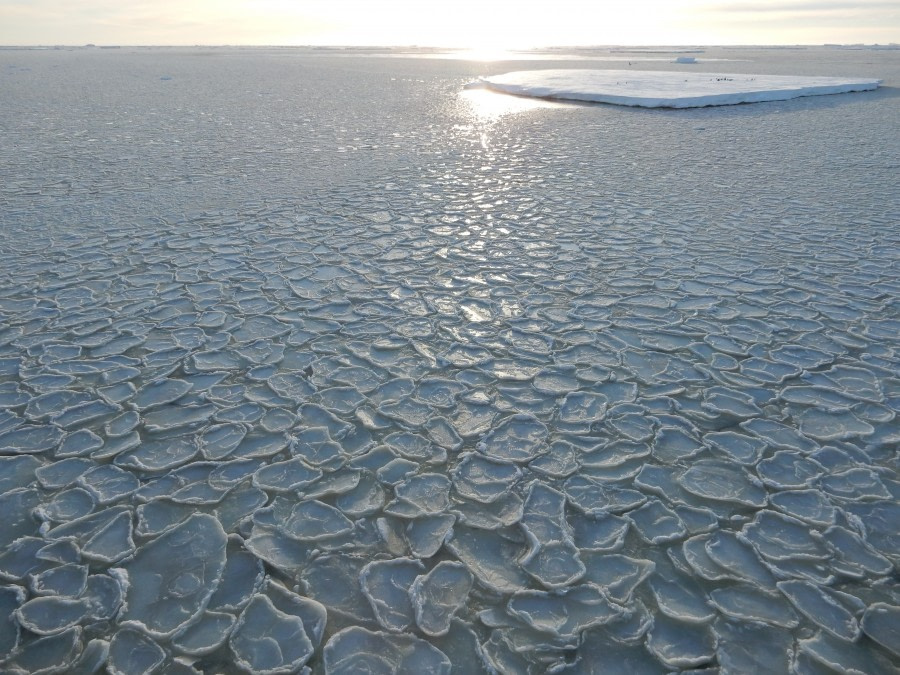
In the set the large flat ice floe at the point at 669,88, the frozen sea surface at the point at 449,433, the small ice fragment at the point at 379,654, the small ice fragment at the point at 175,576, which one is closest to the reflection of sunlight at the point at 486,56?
the large flat ice floe at the point at 669,88

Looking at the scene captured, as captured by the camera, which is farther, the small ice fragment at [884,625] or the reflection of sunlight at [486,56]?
the reflection of sunlight at [486,56]

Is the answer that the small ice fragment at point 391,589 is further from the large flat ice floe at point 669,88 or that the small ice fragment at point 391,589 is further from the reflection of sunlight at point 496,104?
the large flat ice floe at point 669,88

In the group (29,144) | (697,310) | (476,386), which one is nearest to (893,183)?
(697,310)

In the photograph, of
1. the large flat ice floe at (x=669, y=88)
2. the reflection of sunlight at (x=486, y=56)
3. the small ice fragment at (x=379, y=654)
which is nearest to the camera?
the small ice fragment at (x=379, y=654)

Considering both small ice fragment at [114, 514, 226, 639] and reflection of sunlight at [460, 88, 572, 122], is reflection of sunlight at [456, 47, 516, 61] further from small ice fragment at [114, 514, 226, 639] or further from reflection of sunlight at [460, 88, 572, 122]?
small ice fragment at [114, 514, 226, 639]

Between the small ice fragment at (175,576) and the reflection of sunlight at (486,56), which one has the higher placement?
the small ice fragment at (175,576)
